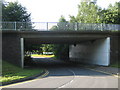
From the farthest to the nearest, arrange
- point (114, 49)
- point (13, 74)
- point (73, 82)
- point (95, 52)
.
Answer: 1. point (95, 52)
2. point (114, 49)
3. point (13, 74)
4. point (73, 82)

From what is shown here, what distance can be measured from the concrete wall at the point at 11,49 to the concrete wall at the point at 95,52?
38.3 ft

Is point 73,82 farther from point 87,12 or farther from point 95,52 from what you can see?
point 87,12

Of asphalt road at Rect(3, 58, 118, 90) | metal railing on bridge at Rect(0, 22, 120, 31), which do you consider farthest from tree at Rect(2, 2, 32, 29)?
asphalt road at Rect(3, 58, 118, 90)

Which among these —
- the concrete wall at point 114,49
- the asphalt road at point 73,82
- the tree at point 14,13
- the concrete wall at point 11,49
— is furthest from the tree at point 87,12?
the asphalt road at point 73,82

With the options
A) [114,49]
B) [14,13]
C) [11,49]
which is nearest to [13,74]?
[11,49]

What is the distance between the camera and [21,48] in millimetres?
20438

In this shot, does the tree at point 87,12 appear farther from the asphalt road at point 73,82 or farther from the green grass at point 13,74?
the asphalt road at point 73,82

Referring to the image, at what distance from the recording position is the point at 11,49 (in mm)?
20156

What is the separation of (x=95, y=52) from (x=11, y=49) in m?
13.1

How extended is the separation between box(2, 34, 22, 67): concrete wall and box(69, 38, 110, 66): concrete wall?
38.3ft

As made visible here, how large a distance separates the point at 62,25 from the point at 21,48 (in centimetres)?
644

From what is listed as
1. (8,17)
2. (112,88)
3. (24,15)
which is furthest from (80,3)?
(112,88)

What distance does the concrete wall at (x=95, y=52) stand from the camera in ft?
73.3

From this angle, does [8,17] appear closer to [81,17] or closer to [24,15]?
[24,15]
